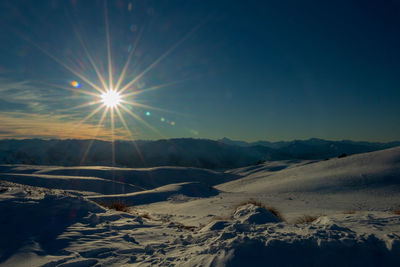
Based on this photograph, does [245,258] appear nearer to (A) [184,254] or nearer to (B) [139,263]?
(A) [184,254]

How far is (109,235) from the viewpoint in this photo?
478 cm

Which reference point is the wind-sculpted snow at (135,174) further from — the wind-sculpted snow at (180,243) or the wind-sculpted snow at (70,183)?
the wind-sculpted snow at (180,243)

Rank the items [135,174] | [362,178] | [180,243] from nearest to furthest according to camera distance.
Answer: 1. [180,243]
2. [362,178]
3. [135,174]

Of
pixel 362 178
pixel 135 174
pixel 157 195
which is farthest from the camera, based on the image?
pixel 135 174

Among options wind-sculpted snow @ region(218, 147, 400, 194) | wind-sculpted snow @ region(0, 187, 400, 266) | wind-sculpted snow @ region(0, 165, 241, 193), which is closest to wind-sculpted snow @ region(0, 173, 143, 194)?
wind-sculpted snow @ region(0, 165, 241, 193)

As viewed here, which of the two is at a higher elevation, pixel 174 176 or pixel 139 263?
pixel 139 263

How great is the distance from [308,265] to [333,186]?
56.0ft

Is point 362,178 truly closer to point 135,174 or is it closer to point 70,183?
point 70,183

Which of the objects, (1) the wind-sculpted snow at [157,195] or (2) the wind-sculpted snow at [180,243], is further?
(1) the wind-sculpted snow at [157,195]

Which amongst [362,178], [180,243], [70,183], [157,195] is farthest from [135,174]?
[180,243]

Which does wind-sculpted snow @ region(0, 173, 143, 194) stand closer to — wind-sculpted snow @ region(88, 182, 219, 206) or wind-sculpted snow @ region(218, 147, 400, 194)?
wind-sculpted snow @ region(88, 182, 219, 206)

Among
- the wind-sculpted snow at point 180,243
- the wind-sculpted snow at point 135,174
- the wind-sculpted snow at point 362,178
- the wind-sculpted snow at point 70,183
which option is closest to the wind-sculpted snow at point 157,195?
the wind-sculpted snow at point 70,183

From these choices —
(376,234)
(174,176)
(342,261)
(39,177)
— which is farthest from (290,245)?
(174,176)

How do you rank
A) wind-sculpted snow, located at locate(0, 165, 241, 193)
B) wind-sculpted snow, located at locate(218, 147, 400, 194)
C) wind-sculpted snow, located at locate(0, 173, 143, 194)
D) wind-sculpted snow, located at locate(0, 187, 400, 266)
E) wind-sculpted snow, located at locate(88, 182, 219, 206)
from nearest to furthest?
wind-sculpted snow, located at locate(0, 187, 400, 266) < wind-sculpted snow, located at locate(88, 182, 219, 206) < wind-sculpted snow, located at locate(218, 147, 400, 194) < wind-sculpted snow, located at locate(0, 173, 143, 194) < wind-sculpted snow, located at locate(0, 165, 241, 193)
